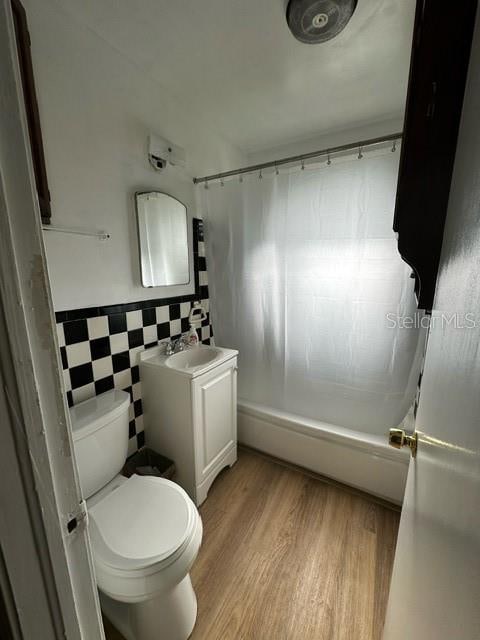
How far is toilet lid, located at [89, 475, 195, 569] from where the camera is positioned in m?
0.85

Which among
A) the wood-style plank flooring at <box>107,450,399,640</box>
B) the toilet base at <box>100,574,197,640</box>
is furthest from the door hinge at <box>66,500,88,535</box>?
the wood-style plank flooring at <box>107,450,399,640</box>

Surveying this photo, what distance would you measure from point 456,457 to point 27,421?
0.56 m

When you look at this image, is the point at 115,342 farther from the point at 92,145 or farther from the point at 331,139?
the point at 331,139

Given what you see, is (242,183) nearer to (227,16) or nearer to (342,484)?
(227,16)

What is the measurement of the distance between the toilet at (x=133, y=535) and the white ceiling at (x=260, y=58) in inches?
65.6

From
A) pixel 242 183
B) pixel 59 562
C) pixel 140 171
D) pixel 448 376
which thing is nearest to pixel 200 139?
pixel 242 183

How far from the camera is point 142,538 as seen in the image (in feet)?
2.95

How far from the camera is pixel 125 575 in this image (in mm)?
807

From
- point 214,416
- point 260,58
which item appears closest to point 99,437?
point 214,416

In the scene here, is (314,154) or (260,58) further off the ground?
(260,58)

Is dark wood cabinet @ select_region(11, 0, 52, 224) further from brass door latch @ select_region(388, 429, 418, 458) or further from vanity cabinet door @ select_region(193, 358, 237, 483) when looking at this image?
brass door latch @ select_region(388, 429, 418, 458)

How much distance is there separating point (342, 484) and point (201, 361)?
1.20 metres

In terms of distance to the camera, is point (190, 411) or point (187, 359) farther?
point (187, 359)

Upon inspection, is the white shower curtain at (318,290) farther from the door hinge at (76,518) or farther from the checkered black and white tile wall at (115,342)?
the door hinge at (76,518)
